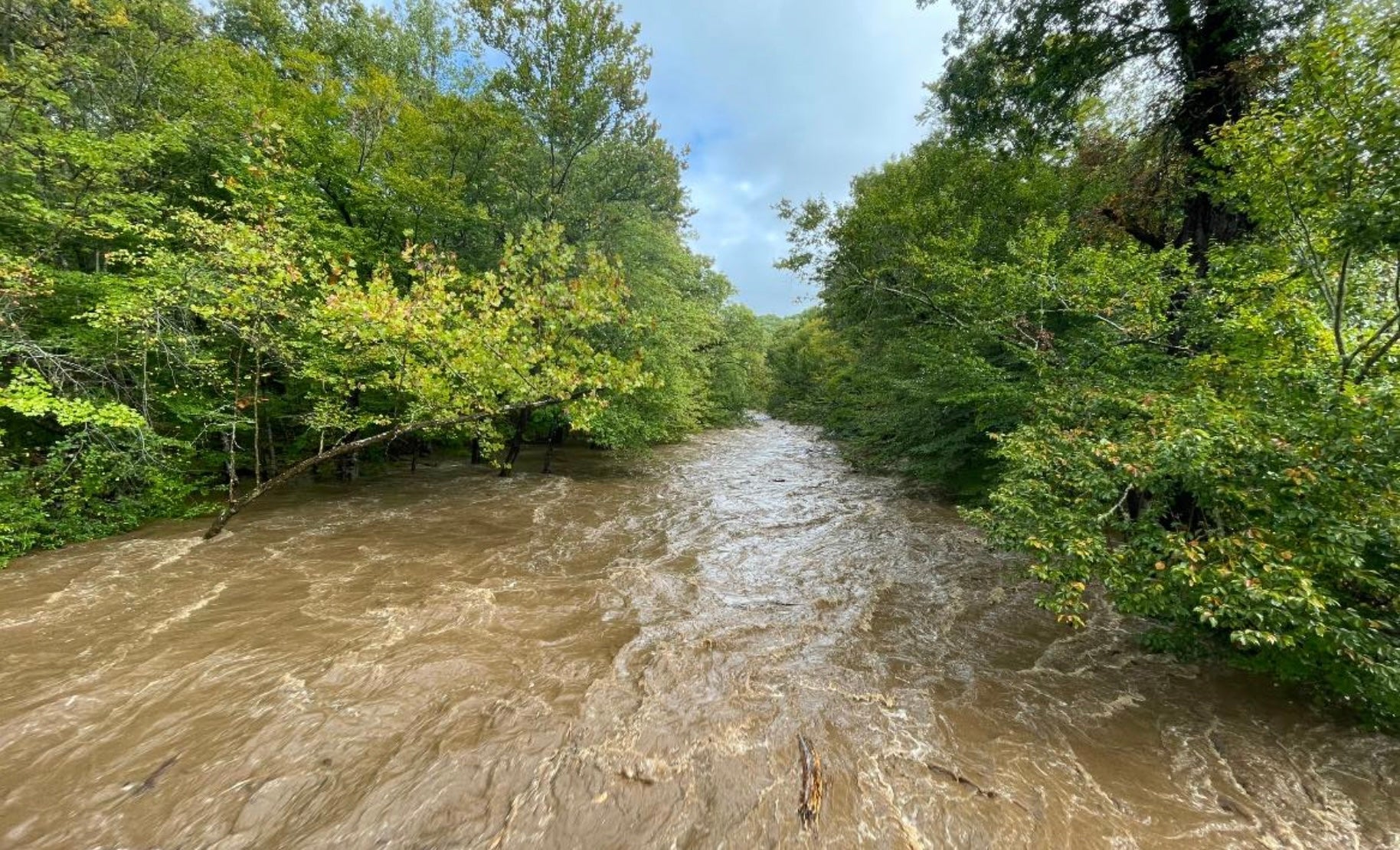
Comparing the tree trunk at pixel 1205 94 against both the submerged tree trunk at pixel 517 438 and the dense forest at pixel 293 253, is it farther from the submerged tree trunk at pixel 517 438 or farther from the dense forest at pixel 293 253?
the submerged tree trunk at pixel 517 438

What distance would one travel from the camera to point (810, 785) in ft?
11.3

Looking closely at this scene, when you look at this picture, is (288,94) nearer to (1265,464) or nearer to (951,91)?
(951,91)

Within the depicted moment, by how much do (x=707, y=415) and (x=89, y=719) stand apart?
70.0 ft

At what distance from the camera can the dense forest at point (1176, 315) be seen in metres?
3.42

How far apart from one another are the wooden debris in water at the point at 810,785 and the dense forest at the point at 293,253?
530cm

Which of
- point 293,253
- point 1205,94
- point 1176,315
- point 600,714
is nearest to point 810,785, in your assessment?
point 600,714

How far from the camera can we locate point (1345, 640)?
3.17 metres

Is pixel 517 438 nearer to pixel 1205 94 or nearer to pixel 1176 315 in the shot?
pixel 1176 315

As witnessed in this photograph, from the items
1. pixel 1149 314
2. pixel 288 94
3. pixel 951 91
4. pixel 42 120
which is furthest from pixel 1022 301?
pixel 288 94

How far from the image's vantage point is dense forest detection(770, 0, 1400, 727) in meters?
3.42

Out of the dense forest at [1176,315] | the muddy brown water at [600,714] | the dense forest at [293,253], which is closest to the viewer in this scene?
the muddy brown water at [600,714]

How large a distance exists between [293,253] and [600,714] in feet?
25.0

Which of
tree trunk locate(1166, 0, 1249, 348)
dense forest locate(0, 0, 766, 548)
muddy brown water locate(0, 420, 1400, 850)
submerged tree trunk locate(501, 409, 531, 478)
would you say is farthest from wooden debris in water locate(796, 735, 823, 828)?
submerged tree trunk locate(501, 409, 531, 478)

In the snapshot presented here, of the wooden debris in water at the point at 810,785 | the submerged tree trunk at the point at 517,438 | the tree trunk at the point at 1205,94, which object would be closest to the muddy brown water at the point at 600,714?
the wooden debris in water at the point at 810,785
